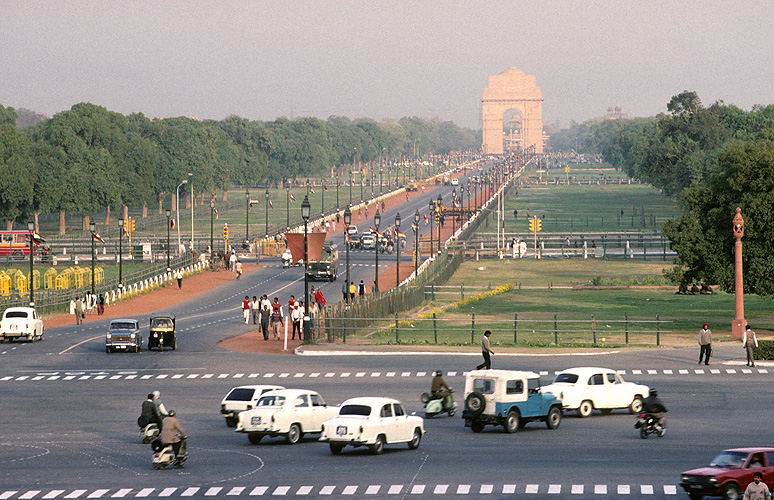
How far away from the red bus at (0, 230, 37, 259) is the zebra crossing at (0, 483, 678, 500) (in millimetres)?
83666

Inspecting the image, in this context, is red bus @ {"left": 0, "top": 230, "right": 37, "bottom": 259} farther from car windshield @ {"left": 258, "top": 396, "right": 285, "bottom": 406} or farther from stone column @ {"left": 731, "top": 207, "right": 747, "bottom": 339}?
car windshield @ {"left": 258, "top": 396, "right": 285, "bottom": 406}

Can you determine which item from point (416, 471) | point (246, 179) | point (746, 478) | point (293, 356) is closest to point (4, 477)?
point (416, 471)

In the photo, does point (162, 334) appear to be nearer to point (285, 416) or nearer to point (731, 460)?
point (285, 416)

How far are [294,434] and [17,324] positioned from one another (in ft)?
91.3

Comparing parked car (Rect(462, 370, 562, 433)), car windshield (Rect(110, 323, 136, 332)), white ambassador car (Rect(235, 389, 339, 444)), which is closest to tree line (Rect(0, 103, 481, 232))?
car windshield (Rect(110, 323, 136, 332))

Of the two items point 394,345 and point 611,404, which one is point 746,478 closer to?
point 611,404

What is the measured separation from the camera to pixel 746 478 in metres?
21.1

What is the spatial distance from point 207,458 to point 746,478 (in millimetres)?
11696

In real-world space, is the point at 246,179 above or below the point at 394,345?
above

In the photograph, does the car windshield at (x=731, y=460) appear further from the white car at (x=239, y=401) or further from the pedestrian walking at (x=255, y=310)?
the pedestrian walking at (x=255, y=310)

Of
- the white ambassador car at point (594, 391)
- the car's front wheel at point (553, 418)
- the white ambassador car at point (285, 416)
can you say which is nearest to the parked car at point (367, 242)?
the white ambassador car at point (594, 391)

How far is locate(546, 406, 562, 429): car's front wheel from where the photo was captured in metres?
29.6

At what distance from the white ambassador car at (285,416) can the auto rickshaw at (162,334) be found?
20.7 metres

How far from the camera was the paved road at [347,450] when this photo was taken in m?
22.8
